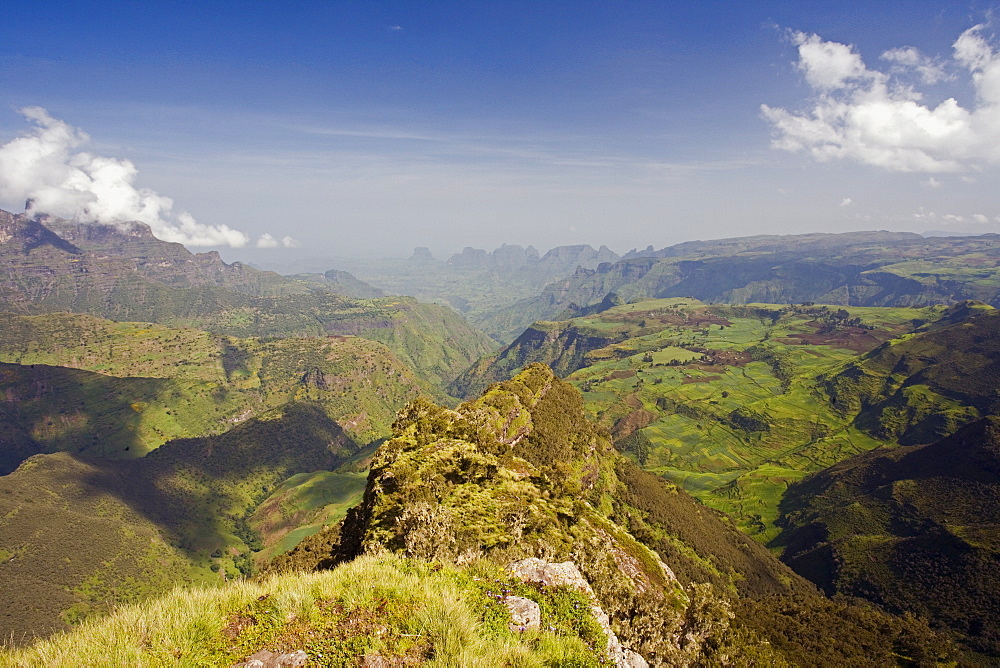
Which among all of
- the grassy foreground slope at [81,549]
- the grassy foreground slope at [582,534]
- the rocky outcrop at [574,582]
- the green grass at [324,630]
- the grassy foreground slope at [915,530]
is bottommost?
the grassy foreground slope at [81,549]

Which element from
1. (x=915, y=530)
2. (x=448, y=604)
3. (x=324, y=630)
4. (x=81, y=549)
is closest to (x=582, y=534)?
(x=448, y=604)

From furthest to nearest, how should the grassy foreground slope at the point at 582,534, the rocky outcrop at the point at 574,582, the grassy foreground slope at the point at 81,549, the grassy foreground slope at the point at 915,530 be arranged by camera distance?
1. the grassy foreground slope at the point at 81,549
2. the grassy foreground slope at the point at 915,530
3. the grassy foreground slope at the point at 582,534
4. the rocky outcrop at the point at 574,582

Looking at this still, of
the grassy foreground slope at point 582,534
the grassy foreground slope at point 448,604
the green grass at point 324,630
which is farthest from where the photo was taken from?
the grassy foreground slope at point 582,534

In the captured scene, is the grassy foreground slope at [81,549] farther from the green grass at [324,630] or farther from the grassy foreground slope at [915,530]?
the grassy foreground slope at [915,530]

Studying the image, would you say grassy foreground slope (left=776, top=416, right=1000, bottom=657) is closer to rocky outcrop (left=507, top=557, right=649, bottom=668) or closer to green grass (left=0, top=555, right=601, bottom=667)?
rocky outcrop (left=507, top=557, right=649, bottom=668)

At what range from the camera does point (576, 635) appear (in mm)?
11906

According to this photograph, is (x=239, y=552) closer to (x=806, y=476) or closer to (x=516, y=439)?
(x=516, y=439)

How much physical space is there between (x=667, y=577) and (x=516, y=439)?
133ft

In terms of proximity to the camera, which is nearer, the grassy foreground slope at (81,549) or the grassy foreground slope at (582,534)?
the grassy foreground slope at (582,534)

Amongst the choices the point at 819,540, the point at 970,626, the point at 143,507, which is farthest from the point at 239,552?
the point at 970,626

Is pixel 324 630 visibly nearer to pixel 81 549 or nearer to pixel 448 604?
pixel 448 604

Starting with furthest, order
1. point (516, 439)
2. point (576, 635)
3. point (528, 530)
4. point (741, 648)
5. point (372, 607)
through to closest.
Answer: point (516, 439)
point (528, 530)
point (741, 648)
point (576, 635)
point (372, 607)

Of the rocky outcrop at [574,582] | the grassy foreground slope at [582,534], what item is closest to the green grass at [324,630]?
the rocky outcrop at [574,582]

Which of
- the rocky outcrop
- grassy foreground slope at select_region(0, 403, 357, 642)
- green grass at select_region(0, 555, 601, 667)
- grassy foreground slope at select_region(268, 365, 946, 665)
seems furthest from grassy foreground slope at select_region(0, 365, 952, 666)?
grassy foreground slope at select_region(0, 403, 357, 642)
